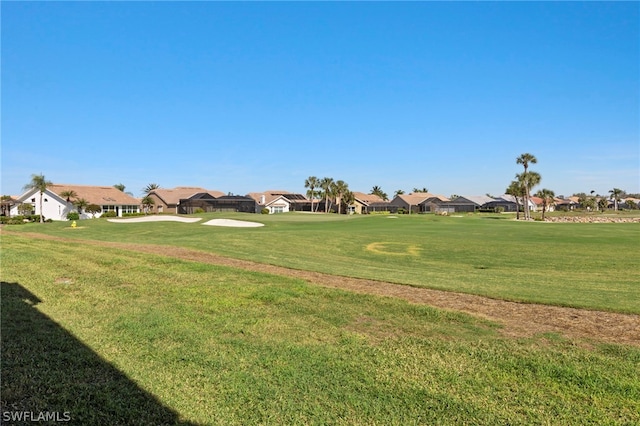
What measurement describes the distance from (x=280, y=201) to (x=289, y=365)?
107 metres

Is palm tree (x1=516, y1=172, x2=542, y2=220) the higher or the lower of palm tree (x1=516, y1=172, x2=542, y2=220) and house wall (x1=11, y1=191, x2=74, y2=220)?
the higher

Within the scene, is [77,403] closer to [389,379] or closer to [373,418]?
[373,418]

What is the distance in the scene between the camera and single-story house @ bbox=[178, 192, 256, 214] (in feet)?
287

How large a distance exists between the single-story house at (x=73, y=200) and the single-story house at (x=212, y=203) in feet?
32.8

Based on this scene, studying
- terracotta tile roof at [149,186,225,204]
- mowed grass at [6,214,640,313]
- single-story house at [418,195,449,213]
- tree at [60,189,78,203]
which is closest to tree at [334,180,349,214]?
single-story house at [418,195,449,213]

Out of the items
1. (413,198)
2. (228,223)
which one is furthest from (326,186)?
(228,223)

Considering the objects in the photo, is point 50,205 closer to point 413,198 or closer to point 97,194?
point 97,194

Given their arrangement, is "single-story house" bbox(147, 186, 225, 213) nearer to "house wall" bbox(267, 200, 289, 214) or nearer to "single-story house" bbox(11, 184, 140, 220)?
"single-story house" bbox(11, 184, 140, 220)

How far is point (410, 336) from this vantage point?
6777 millimetres

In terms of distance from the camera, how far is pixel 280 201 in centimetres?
11219

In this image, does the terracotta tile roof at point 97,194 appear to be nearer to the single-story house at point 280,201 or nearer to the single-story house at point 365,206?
the single-story house at point 280,201

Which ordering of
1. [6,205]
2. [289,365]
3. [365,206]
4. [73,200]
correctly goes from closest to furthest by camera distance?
[289,365]
[73,200]
[6,205]
[365,206]

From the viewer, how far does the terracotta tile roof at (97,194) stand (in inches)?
2889

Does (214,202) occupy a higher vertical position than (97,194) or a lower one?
lower
